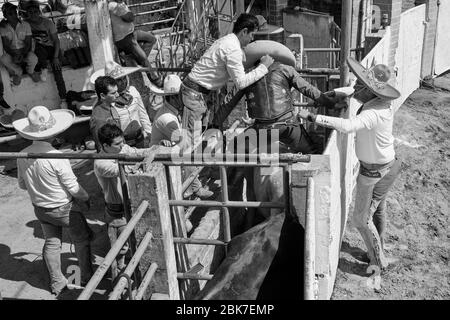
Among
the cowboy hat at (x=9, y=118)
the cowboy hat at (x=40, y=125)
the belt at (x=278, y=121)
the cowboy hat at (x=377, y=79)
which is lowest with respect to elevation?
the cowboy hat at (x=9, y=118)

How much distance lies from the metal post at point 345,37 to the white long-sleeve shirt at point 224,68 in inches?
39.2

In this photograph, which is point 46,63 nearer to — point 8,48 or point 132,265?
point 8,48

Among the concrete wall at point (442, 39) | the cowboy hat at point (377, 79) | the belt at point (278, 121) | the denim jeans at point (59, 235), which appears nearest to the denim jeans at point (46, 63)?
the denim jeans at point (59, 235)

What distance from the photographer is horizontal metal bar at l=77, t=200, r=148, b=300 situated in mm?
3607

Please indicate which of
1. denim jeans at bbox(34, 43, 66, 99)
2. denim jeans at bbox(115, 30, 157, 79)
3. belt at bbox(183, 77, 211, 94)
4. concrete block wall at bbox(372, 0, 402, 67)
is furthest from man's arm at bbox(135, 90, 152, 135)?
concrete block wall at bbox(372, 0, 402, 67)

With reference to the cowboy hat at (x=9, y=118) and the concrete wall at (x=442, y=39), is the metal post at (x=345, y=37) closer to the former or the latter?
the cowboy hat at (x=9, y=118)

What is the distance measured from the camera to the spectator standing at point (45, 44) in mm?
9008

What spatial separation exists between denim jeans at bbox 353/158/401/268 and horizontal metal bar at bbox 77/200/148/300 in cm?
223

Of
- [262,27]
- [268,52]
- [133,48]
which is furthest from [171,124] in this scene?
[133,48]

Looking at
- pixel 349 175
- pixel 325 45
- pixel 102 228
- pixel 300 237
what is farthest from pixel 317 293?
pixel 325 45

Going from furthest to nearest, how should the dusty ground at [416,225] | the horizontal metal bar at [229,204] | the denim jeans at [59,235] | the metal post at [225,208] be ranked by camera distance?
the dusty ground at [416,225]
the denim jeans at [59,235]
the metal post at [225,208]
the horizontal metal bar at [229,204]

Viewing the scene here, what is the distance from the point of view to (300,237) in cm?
461

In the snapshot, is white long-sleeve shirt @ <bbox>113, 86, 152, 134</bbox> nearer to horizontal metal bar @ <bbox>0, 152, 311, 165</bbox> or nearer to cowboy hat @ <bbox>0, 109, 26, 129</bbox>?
horizontal metal bar @ <bbox>0, 152, 311, 165</bbox>
